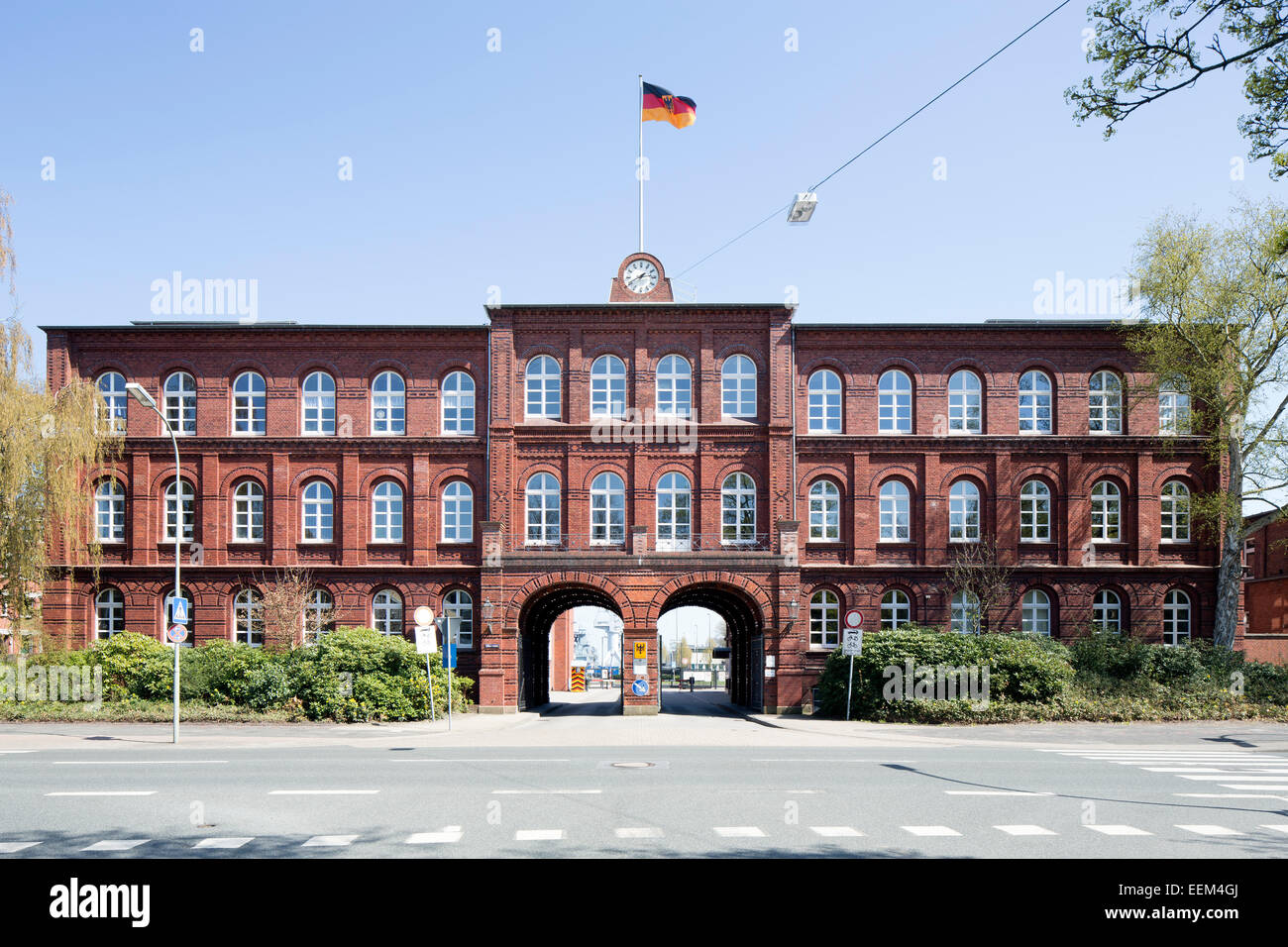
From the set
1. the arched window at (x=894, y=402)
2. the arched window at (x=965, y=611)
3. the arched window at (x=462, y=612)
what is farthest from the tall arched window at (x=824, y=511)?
the arched window at (x=462, y=612)

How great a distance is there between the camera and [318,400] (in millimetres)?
37625

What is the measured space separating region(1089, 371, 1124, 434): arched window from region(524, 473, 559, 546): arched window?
20.0m

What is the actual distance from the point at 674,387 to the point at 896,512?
937 cm

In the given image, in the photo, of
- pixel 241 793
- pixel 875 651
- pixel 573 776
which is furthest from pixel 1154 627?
pixel 241 793

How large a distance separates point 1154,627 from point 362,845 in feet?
113

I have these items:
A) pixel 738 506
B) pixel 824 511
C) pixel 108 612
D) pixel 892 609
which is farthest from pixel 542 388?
pixel 108 612

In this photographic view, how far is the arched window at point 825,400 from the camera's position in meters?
37.3

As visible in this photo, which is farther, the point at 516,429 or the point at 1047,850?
the point at 516,429

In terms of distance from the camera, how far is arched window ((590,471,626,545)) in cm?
3619

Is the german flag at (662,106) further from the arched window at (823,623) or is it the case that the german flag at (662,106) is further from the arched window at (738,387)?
the arched window at (823,623)

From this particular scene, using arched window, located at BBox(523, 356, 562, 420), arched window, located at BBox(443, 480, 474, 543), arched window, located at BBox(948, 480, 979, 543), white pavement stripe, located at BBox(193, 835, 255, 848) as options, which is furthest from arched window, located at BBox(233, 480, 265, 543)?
white pavement stripe, located at BBox(193, 835, 255, 848)

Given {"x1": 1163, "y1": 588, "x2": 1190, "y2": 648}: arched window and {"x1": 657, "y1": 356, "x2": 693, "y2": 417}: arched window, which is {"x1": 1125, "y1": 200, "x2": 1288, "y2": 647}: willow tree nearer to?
{"x1": 1163, "y1": 588, "x2": 1190, "y2": 648}: arched window

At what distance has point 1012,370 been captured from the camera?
37.4 m
